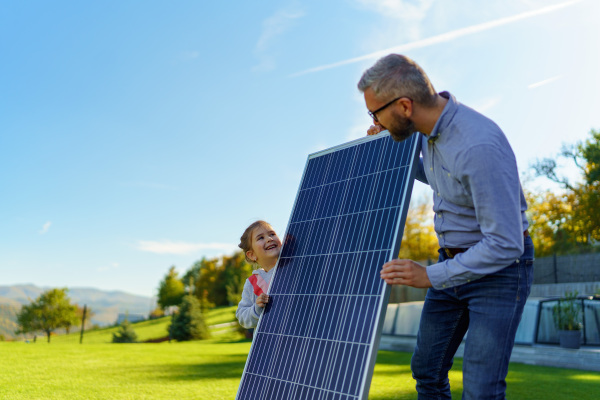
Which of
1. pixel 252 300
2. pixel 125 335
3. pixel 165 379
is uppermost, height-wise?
pixel 252 300

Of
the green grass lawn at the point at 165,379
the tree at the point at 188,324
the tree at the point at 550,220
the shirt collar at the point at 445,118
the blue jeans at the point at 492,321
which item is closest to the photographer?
the blue jeans at the point at 492,321

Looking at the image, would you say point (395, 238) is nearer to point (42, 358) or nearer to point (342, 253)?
point (342, 253)

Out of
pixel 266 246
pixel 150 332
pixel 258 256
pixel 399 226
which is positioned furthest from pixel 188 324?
pixel 399 226

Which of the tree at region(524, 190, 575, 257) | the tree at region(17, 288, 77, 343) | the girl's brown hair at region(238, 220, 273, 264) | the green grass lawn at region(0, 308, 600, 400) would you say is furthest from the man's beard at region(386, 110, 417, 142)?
the tree at region(17, 288, 77, 343)

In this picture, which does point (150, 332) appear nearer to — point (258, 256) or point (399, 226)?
point (258, 256)

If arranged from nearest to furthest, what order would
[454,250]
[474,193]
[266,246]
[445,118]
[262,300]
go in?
[474,193] < [445,118] < [454,250] < [262,300] < [266,246]

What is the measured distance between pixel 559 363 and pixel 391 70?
12.4 m

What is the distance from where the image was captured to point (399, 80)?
3172 mm

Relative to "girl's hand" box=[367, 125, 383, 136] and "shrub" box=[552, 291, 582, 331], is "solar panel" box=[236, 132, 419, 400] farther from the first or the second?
"shrub" box=[552, 291, 582, 331]

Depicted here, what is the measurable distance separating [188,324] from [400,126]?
29.6m

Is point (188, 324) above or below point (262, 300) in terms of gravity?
below

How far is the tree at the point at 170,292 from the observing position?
258 ft

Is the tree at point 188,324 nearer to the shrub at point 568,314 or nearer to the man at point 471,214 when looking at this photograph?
the shrub at point 568,314

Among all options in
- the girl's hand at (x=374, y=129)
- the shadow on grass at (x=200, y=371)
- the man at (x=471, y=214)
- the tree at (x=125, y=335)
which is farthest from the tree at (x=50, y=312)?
the man at (x=471, y=214)
